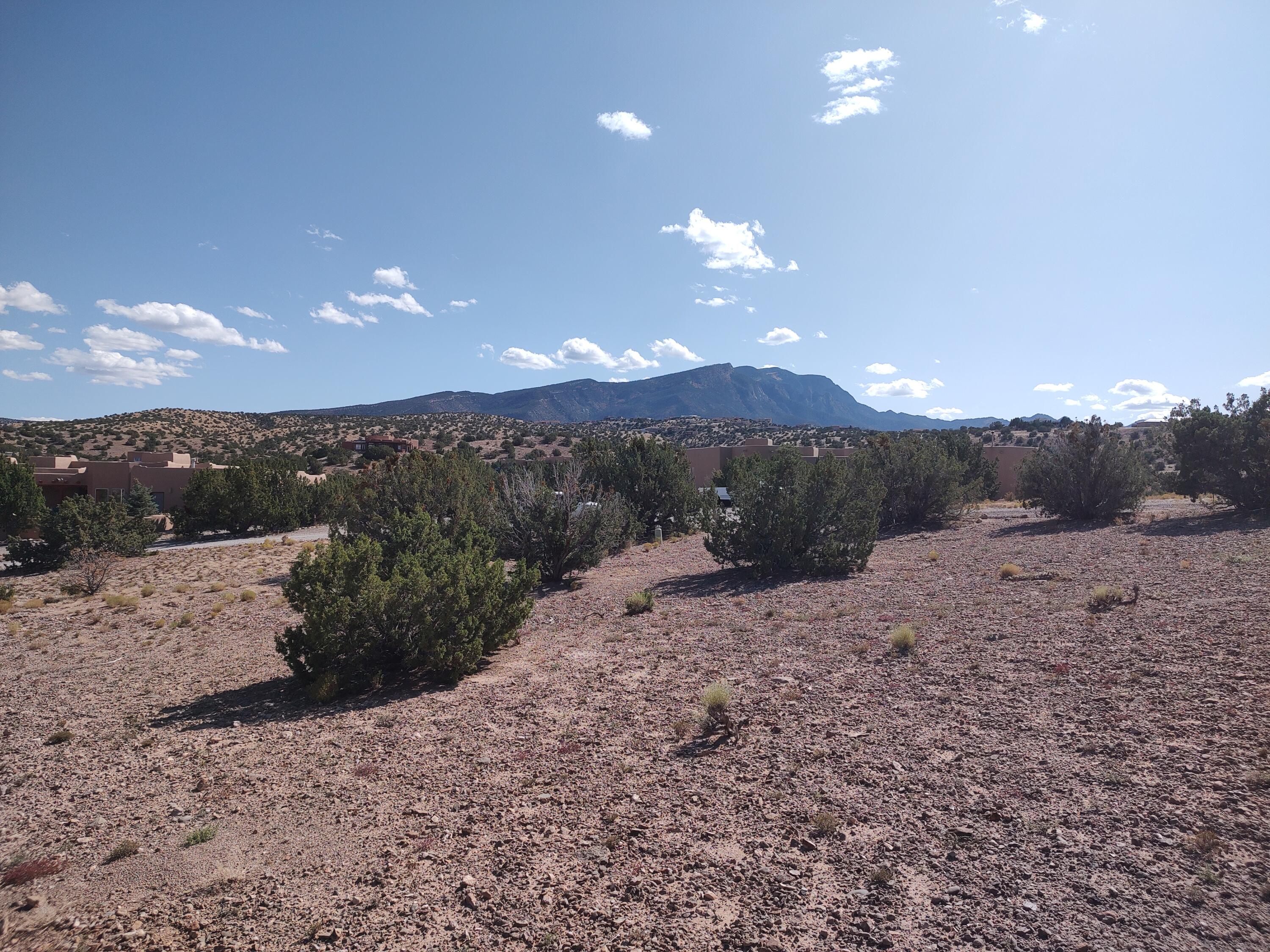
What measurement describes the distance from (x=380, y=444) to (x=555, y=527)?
50.1m

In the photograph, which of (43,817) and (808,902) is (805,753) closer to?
(808,902)

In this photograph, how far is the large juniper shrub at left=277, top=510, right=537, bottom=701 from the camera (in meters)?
8.03

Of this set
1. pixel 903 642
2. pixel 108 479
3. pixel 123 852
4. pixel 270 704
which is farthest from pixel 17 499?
pixel 903 642

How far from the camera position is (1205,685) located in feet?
20.1

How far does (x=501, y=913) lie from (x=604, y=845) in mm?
828

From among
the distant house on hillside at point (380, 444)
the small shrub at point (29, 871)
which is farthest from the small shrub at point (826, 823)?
the distant house on hillside at point (380, 444)

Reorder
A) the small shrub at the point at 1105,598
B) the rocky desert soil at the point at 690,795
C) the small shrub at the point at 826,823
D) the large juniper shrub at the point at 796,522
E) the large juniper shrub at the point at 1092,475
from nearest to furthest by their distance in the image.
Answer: the rocky desert soil at the point at 690,795, the small shrub at the point at 826,823, the small shrub at the point at 1105,598, the large juniper shrub at the point at 796,522, the large juniper shrub at the point at 1092,475

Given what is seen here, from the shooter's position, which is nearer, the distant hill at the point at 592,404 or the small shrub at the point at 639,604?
the small shrub at the point at 639,604

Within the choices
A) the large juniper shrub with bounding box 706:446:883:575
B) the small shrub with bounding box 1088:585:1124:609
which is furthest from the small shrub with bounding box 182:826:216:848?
the large juniper shrub with bounding box 706:446:883:575

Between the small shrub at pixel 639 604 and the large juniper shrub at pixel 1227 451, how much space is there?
56.8 ft

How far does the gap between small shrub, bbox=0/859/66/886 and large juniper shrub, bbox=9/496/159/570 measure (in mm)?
22046

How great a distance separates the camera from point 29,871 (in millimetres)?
4348

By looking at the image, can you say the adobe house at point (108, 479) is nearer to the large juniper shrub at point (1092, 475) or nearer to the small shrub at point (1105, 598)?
the large juniper shrub at point (1092, 475)

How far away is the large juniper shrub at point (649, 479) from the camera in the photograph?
23141mm
